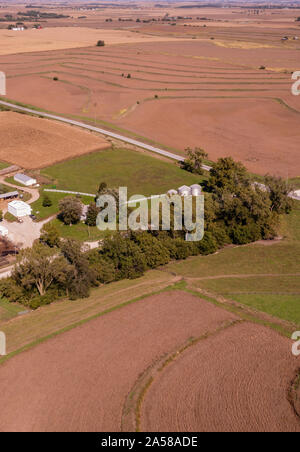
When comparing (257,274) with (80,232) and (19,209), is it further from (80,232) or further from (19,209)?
(19,209)

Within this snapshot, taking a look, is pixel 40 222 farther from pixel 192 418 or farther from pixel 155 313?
pixel 192 418

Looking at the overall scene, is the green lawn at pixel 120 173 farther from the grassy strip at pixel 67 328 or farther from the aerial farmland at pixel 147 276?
the grassy strip at pixel 67 328

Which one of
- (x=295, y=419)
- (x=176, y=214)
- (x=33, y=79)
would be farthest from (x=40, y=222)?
(x=33, y=79)

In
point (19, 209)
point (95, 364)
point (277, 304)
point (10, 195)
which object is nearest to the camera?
point (95, 364)

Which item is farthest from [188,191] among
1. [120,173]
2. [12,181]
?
[12,181]

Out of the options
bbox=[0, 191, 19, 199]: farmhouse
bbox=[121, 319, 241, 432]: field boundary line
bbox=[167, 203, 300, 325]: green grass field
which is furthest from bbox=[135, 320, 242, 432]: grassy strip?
bbox=[0, 191, 19, 199]: farmhouse

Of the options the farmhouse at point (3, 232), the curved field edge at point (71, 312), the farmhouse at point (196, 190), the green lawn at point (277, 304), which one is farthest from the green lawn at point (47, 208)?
the green lawn at point (277, 304)

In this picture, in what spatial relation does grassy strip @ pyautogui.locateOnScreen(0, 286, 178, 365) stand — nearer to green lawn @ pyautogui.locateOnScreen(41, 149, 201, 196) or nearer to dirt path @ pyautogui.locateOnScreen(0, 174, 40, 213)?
green lawn @ pyautogui.locateOnScreen(41, 149, 201, 196)
